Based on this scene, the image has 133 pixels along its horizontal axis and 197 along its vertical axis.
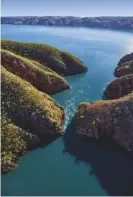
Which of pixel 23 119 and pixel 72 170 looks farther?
pixel 23 119

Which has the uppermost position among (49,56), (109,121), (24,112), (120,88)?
(109,121)

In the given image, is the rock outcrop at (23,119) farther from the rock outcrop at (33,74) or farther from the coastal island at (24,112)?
the rock outcrop at (33,74)

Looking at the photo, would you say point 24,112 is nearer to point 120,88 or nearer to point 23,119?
point 23,119

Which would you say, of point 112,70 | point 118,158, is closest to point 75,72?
point 112,70

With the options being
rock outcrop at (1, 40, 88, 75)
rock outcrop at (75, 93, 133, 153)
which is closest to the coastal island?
rock outcrop at (75, 93, 133, 153)

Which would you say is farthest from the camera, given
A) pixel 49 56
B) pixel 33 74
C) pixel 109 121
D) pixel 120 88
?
pixel 49 56

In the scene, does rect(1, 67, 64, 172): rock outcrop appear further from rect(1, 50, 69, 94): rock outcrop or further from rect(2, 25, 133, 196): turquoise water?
rect(1, 50, 69, 94): rock outcrop

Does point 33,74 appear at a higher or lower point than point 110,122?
lower

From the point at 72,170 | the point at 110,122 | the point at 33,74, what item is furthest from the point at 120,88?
the point at 72,170
